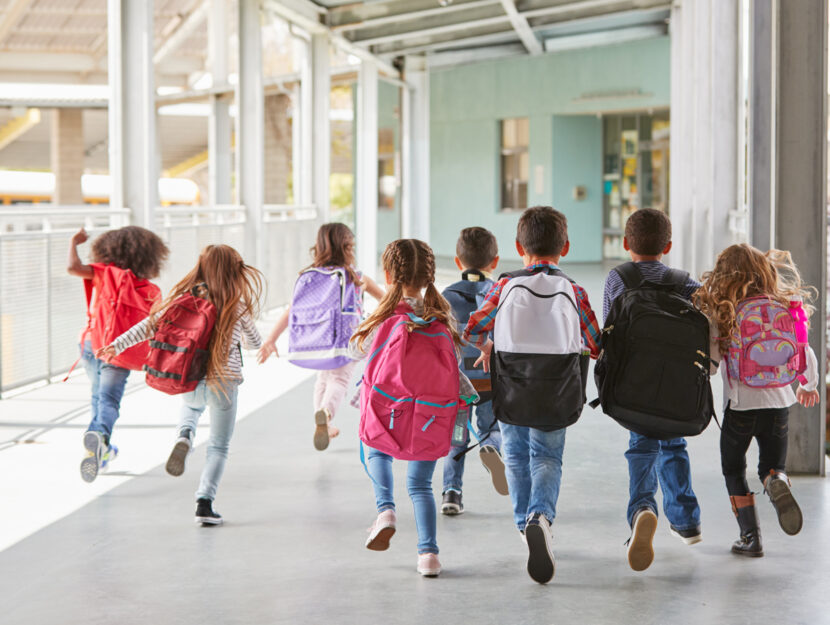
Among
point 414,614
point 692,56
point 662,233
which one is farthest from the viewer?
point 692,56

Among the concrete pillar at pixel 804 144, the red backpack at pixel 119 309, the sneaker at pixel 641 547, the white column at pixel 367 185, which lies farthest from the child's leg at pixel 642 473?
the white column at pixel 367 185

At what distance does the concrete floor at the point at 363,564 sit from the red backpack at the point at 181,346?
2.04ft

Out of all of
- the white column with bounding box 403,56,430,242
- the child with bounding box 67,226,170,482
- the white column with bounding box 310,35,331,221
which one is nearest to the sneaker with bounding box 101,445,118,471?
the child with bounding box 67,226,170,482

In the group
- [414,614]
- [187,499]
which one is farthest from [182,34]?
[414,614]

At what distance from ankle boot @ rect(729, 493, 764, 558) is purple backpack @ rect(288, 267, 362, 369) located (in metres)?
2.38

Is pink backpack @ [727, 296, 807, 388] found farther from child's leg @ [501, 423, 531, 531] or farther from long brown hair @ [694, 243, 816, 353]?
child's leg @ [501, 423, 531, 531]

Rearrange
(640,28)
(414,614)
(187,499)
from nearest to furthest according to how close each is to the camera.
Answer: (414,614) → (187,499) → (640,28)

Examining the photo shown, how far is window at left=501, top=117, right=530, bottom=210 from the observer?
2378cm

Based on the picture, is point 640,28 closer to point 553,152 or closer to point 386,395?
point 553,152

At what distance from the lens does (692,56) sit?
15.2 metres

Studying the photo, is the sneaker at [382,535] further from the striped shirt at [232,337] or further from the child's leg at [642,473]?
the striped shirt at [232,337]

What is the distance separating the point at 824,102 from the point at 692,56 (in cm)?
1064

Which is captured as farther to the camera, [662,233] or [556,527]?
[556,527]

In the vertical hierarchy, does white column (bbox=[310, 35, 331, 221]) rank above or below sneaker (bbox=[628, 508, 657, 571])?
above
